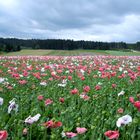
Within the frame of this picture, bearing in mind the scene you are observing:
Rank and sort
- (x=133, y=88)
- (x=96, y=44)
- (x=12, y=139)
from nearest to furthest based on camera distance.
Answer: (x=12, y=139) < (x=133, y=88) < (x=96, y=44)

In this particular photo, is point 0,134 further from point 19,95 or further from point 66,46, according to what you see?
point 66,46

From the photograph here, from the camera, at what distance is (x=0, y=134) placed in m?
2.22

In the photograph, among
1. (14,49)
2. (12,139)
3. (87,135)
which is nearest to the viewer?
(12,139)

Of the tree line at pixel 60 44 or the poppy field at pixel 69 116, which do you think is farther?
the tree line at pixel 60 44

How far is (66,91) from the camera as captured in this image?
6.30 meters

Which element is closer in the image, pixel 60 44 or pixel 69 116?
pixel 69 116

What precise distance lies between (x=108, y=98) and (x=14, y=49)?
70478 mm

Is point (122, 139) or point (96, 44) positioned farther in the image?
point (96, 44)

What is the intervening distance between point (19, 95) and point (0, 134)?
3.70 m

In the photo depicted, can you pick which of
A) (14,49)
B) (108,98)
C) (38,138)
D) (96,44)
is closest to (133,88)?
(108,98)

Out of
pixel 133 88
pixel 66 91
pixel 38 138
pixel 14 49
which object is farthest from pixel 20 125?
pixel 14 49

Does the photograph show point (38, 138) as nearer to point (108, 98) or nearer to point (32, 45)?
point (108, 98)

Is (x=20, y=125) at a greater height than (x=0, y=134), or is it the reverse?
(x=0, y=134)

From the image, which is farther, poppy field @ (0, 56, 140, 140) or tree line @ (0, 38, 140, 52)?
tree line @ (0, 38, 140, 52)
